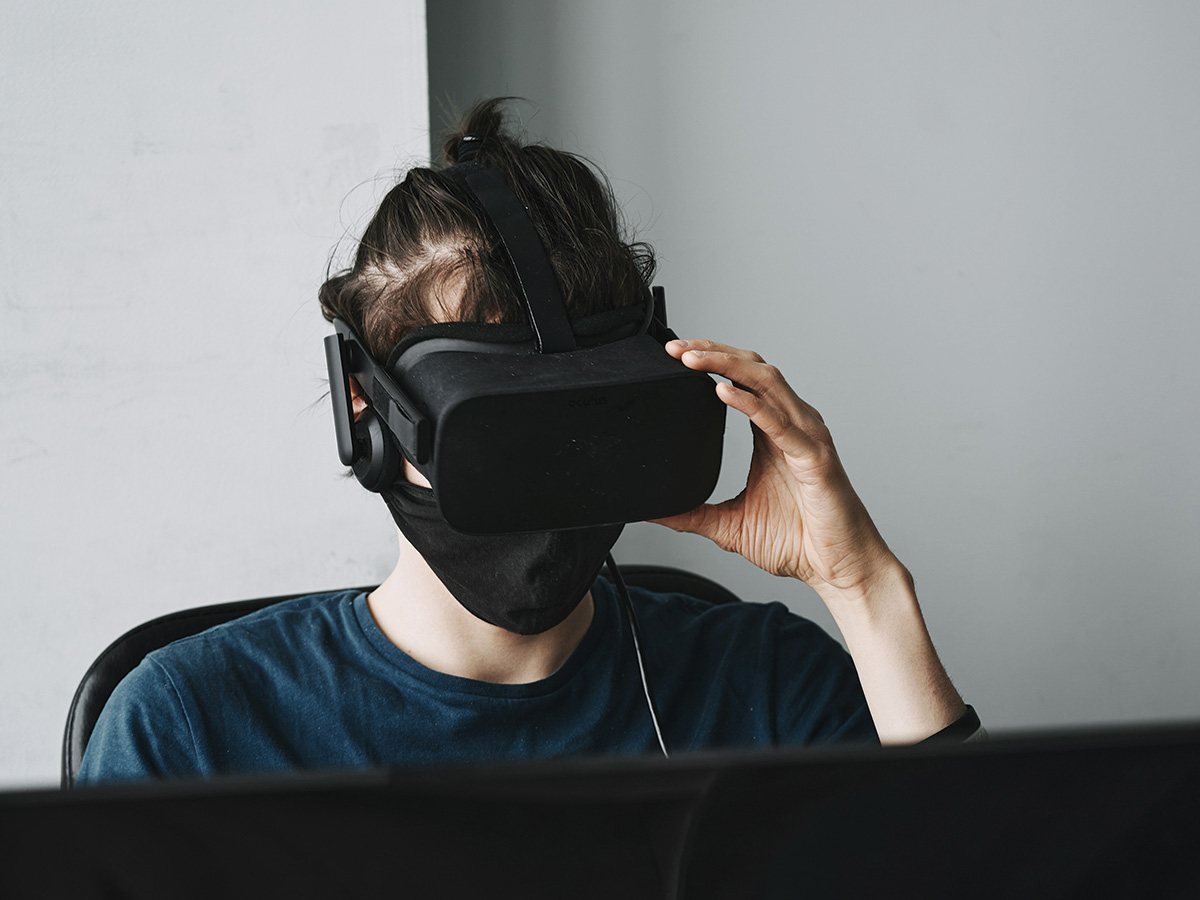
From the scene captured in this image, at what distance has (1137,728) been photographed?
0.23m

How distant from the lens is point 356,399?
0.92 meters

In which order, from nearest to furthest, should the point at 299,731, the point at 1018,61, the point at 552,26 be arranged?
the point at 299,731, the point at 552,26, the point at 1018,61

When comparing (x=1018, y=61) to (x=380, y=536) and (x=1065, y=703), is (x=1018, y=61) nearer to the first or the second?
(x=1065, y=703)

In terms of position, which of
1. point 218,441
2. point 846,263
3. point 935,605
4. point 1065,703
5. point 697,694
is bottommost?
point 1065,703

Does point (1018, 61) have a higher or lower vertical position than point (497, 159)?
higher

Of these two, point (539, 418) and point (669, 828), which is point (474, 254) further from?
point (669, 828)

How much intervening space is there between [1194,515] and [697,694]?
50.5 inches

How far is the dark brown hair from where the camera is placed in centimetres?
83

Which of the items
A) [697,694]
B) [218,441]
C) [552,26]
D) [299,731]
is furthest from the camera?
[552,26]

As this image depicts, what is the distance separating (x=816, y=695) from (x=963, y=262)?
3.22 feet

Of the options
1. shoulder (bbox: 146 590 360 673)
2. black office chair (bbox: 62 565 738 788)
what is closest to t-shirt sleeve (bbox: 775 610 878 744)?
black office chair (bbox: 62 565 738 788)

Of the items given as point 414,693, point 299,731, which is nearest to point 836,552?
point 414,693

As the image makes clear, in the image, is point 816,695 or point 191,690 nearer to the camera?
point 191,690

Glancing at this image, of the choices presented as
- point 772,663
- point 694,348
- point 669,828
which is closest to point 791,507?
point 772,663
